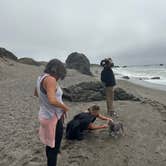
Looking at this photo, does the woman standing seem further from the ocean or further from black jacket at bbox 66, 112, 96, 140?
the ocean

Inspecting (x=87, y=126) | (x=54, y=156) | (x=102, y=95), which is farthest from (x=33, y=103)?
(x=54, y=156)

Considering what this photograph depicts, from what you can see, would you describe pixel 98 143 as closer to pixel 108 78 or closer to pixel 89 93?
pixel 108 78

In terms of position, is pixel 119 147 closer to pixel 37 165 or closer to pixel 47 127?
pixel 37 165

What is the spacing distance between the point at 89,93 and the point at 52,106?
6.51m

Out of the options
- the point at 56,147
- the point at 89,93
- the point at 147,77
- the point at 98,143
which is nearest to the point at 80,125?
the point at 98,143

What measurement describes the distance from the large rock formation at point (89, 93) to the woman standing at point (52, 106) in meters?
6.12

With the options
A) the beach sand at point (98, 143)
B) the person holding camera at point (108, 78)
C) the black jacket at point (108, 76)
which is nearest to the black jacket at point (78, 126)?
the beach sand at point (98, 143)

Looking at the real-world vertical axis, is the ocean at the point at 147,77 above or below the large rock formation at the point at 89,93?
below

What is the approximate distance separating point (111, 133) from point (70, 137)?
83 centimetres

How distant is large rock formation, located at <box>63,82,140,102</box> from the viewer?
11586 millimetres

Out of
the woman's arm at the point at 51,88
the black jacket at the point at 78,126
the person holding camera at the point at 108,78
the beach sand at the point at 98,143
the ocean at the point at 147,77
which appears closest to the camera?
the woman's arm at the point at 51,88

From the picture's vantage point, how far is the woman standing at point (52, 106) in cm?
516

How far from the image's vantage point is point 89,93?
11758 mm

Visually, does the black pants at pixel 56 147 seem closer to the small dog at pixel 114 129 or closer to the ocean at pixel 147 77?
the small dog at pixel 114 129
